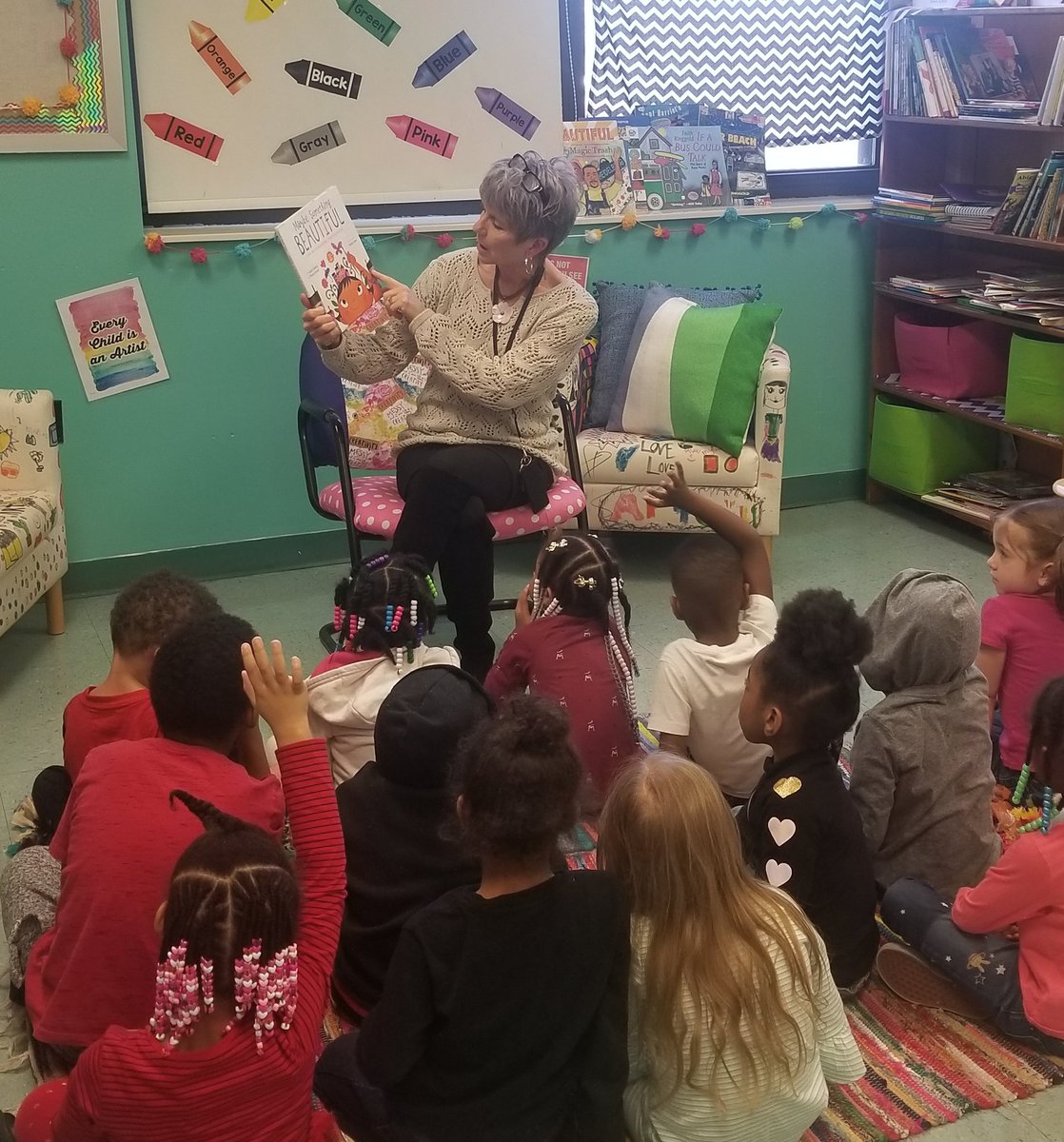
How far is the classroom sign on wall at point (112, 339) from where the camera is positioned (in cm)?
363

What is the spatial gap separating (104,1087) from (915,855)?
4.36 feet

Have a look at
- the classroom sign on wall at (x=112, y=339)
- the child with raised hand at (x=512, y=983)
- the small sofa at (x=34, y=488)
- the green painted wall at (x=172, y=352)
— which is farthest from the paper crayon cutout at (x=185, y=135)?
the child with raised hand at (x=512, y=983)

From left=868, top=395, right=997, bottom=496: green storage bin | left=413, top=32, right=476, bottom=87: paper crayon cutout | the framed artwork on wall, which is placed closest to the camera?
the framed artwork on wall

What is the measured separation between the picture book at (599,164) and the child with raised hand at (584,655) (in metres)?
2.02

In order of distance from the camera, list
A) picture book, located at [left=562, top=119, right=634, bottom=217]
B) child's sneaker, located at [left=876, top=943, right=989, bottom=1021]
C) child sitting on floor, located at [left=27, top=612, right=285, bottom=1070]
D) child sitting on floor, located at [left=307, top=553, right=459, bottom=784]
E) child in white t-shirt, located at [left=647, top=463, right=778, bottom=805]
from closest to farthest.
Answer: child sitting on floor, located at [left=27, top=612, right=285, bottom=1070] < child's sneaker, located at [left=876, top=943, right=989, bottom=1021] < child sitting on floor, located at [left=307, top=553, right=459, bottom=784] < child in white t-shirt, located at [left=647, top=463, right=778, bottom=805] < picture book, located at [left=562, top=119, right=634, bottom=217]

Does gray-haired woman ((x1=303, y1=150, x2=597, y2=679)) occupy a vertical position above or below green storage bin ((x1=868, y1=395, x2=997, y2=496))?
above

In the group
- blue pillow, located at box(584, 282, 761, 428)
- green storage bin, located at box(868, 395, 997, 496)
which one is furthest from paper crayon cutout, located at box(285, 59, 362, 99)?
green storage bin, located at box(868, 395, 997, 496)

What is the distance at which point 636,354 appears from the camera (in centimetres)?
393

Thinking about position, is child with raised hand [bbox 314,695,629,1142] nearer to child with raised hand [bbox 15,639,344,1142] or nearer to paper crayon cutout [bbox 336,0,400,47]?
child with raised hand [bbox 15,639,344,1142]

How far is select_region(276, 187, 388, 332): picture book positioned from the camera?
2918 mm

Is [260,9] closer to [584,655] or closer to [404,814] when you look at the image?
[584,655]

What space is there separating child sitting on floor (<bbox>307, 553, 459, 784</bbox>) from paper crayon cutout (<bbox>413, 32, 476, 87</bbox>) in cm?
216

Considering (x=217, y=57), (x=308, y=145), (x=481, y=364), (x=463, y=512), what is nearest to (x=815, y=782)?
(x=463, y=512)

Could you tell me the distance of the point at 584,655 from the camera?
2.38 m
